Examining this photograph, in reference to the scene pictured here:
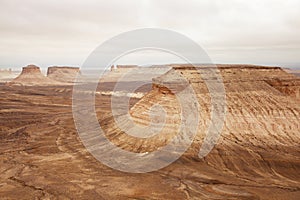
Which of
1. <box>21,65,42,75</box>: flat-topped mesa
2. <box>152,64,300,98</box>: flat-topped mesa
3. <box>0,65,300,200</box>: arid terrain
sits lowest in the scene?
<box>0,65,300,200</box>: arid terrain

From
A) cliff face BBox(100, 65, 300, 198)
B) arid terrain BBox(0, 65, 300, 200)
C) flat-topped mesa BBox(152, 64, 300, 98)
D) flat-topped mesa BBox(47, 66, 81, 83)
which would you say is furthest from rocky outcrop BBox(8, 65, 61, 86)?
flat-topped mesa BBox(152, 64, 300, 98)

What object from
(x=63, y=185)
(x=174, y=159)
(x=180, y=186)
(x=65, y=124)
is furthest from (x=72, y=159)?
(x=65, y=124)

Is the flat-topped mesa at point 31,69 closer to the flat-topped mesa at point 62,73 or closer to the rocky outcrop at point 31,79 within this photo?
the rocky outcrop at point 31,79

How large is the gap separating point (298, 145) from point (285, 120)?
7.31ft

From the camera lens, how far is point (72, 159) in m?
15.0

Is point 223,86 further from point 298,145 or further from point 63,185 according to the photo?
point 63,185

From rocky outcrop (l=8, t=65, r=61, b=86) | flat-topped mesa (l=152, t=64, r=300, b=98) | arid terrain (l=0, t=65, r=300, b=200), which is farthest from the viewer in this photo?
rocky outcrop (l=8, t=65, r=61, b=86)

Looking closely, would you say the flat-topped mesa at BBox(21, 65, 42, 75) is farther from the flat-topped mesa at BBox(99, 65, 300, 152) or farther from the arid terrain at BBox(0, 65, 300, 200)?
the flat-topped mesa at BBox(99, 65, 300, 152)

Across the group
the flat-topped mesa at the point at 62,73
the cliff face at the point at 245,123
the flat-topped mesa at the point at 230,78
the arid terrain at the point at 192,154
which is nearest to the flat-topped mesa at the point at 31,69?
the flat-topped mesa at the point at 62,73

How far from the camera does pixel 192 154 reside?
588 inches

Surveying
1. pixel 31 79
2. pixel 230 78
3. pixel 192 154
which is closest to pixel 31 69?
pixel 31 79

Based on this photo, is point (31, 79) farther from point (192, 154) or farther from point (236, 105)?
point (192, 154)

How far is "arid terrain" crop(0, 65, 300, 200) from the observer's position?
1117cm

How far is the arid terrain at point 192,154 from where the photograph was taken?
11.2 metres
